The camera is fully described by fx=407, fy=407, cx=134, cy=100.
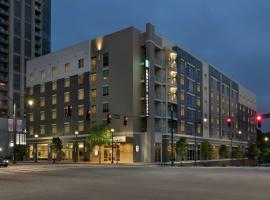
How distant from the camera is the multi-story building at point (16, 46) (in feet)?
401

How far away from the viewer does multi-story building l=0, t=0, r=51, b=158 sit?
12225 centimetres

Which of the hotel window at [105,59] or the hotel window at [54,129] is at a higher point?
Result: the hotel window at [105,59]

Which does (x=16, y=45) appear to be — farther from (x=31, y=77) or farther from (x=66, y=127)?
(x=66, y=127)

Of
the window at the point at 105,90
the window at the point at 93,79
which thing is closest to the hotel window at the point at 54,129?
the window at the point at 93,79

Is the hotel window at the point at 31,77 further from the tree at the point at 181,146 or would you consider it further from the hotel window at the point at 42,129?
the tree at the point at 181,146

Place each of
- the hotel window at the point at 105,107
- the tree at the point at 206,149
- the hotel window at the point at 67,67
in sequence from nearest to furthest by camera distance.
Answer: the hotel window at the point at 105,107 < the hotel window at the point at 67,67 < the tree at the point at 206,149

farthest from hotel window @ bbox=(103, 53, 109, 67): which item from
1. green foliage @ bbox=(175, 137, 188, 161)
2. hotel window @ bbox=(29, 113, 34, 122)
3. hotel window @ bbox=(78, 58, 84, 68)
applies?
hotel window @ bbox=(29, 113, 34, 122)

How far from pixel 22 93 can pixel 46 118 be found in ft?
144

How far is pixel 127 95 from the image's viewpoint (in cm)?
6988

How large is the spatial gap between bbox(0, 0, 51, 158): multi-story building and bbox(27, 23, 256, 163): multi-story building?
100 feet

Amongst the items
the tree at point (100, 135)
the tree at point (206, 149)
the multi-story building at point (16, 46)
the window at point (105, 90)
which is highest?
the multi-story building at point (16, 46)

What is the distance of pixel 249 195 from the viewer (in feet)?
59.4

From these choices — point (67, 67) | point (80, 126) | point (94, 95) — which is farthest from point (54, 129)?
point (94, 95)

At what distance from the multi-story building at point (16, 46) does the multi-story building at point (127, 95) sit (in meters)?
30.5
